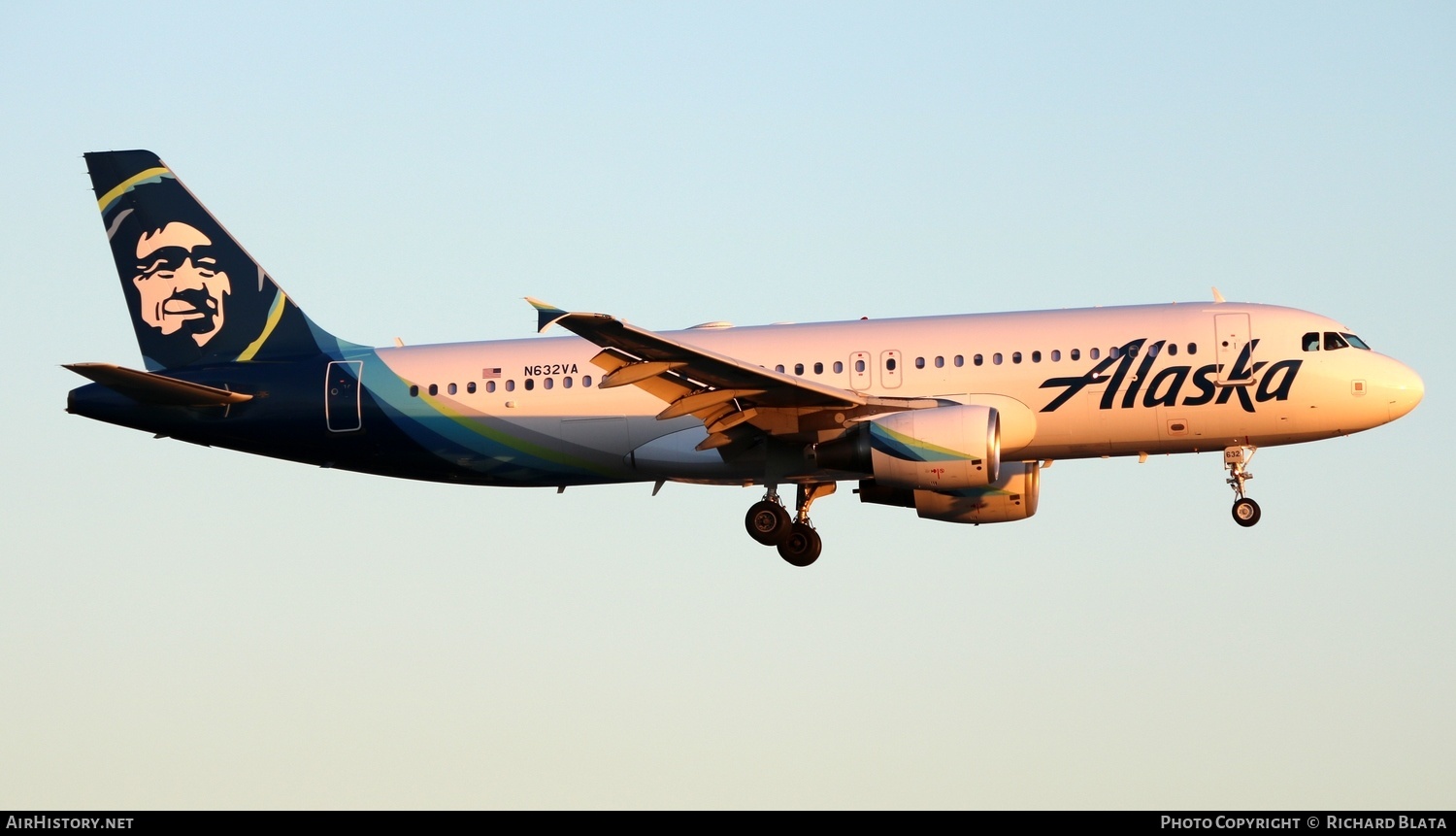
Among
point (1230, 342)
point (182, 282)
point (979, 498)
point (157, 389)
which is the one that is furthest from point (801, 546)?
point (182, 282)

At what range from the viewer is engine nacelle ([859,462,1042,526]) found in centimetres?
4347

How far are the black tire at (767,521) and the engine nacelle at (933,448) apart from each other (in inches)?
141

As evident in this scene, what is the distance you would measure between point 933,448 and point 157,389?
16192 mm

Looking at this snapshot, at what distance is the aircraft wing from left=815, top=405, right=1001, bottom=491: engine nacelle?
2.15ft

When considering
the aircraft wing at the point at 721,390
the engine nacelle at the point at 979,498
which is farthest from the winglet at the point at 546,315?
the engine nacelle at the point at 979,498

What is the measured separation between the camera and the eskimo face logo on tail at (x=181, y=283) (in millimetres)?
43281

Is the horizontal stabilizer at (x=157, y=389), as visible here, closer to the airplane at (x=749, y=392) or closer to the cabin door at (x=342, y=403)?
the airplane at (x=749, y=392)

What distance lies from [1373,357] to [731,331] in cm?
1306

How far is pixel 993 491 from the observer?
4359 centimetres

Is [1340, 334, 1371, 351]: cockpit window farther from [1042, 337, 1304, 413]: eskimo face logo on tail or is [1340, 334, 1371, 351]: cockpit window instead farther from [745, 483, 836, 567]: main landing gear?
[745, 483, 836, 567]: main landing gear

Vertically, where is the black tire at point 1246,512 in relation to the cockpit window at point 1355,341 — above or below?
below

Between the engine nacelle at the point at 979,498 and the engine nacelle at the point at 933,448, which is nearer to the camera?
the engine nacelle at the point at 933,448

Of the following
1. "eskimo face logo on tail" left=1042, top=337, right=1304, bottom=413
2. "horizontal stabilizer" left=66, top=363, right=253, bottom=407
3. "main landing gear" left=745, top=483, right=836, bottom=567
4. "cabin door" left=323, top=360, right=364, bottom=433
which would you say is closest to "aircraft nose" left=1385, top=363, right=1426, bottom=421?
"eskimo face logo on tail" left=1042, top=337, right=1304, bottom=413

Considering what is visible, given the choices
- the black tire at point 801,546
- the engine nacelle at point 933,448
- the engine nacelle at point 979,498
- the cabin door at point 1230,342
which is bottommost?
the black tire at point 801,546
